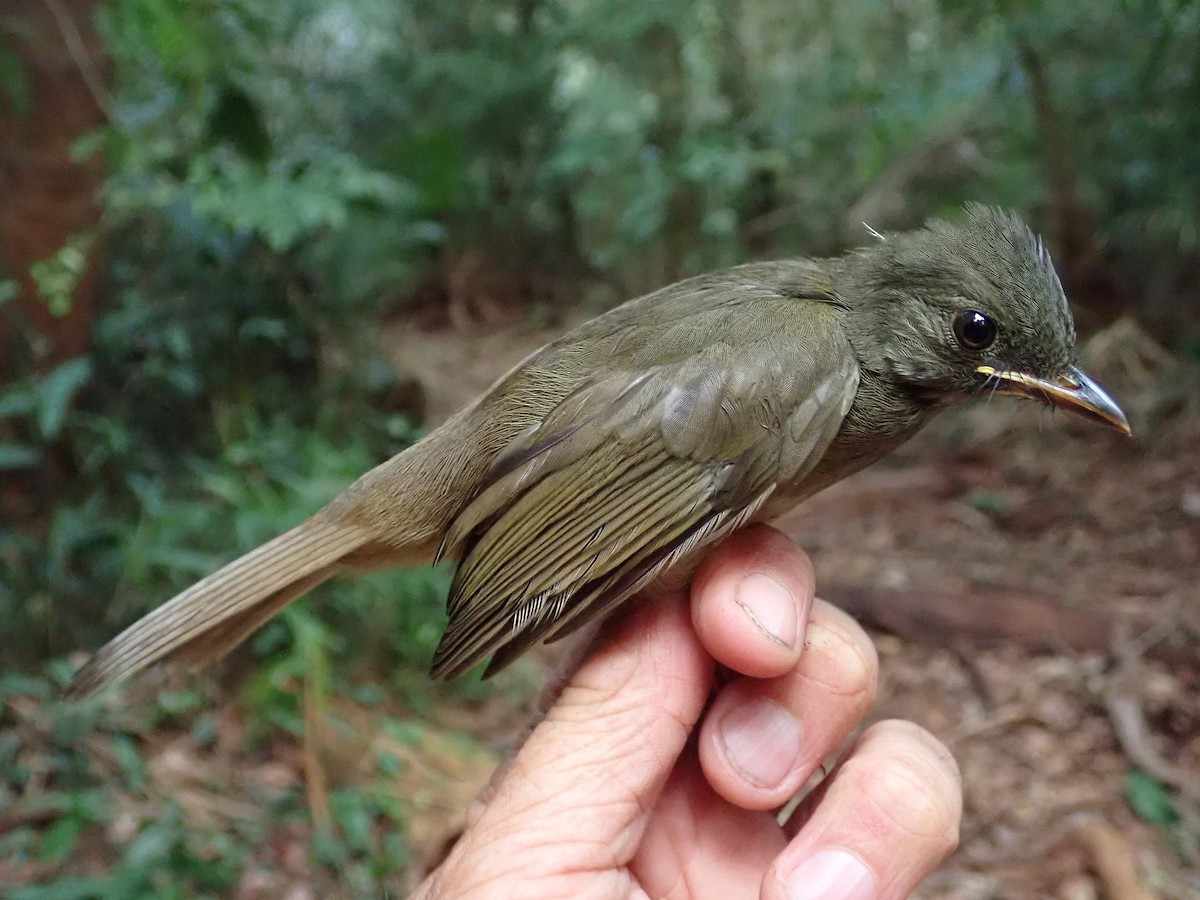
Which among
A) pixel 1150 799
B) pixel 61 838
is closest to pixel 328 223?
pixel 61 838

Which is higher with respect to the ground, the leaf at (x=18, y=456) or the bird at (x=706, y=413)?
the bird at (x=706, y=413)

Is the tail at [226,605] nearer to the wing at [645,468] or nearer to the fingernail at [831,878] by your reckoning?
the wing at [645,468]

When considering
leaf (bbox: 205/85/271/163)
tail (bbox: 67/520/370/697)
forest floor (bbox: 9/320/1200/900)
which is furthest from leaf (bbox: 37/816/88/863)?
leaf (bbox: 205/85/271/163)

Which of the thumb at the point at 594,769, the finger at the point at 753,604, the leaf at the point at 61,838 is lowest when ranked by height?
the leaf at the point at 61,838

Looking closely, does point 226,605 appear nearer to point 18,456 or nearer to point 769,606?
point 769,606

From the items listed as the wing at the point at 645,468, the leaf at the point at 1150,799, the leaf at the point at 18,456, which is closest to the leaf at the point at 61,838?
the leaf at the point at 18,456

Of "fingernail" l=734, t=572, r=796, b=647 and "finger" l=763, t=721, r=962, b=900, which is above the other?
"fingernail" l=734, t=572, r=796, b=647

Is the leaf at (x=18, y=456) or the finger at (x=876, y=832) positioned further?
the leaf at (x=18, y=456)

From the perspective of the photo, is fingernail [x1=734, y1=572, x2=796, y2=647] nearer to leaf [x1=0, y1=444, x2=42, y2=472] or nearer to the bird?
the bird

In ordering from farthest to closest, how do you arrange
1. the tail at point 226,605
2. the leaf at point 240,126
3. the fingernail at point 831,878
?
the leaf at point 240,126 < the tail at point 226,605 < the fingernail at point 831,878
